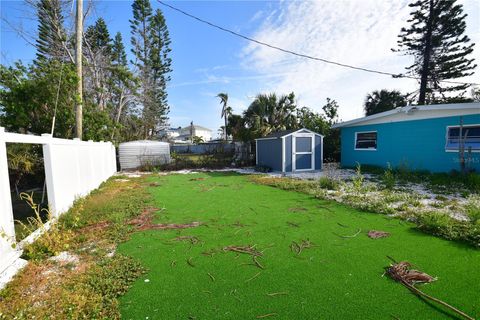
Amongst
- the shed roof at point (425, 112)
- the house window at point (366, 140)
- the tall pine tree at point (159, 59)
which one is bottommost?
the house window at point (366, 140)

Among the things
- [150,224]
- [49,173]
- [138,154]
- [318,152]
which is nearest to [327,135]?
[318,152]

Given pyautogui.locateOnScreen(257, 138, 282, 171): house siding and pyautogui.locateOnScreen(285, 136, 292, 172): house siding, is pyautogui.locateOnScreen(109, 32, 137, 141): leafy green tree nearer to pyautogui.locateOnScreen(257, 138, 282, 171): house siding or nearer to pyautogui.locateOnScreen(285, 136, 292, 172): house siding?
pyautogui.locateOnScreen(257, 138, 282, 171): house siding

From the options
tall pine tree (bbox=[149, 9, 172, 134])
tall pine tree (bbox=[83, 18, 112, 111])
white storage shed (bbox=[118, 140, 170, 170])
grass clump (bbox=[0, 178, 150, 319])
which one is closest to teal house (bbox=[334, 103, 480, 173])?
grass clump (bbox=[0, 178, 150, 319])

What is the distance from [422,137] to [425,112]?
0.96m

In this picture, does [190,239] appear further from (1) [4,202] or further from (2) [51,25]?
(2) [51,25]

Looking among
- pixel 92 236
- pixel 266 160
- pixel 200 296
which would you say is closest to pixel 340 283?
pixel 200 296

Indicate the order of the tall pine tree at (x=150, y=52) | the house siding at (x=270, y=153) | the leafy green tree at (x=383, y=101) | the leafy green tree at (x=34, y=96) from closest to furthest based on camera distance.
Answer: the leafy green tree at (x=34, y=96), the house siding at (x=270, y=153), the leafy green tree at (x=383, y=101), the tall pine tree at (x=150, y=52)

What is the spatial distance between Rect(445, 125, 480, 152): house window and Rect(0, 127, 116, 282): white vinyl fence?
1102 centimetres

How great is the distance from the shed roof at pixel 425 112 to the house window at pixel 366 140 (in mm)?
585

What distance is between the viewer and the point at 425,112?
Answer: 29.1 ft

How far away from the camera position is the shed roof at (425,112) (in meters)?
7.59

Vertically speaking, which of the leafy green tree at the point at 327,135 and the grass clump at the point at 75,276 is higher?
the leafy green tree at the point at 327,135

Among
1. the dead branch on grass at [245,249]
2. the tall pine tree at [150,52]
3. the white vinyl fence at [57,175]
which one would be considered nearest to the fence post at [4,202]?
the white vinyl fence at [57,175]

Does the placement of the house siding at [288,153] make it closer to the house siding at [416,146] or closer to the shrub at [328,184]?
the house siding at [416,146]
